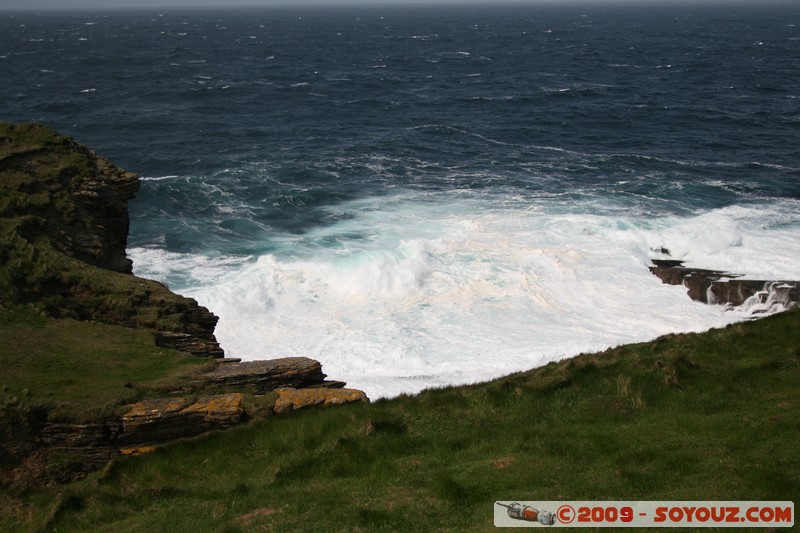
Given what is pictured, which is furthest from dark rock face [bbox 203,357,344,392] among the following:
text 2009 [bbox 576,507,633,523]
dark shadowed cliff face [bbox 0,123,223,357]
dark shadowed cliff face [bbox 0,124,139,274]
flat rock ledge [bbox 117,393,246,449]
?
text 2009 [bbox 576,507,633,523]

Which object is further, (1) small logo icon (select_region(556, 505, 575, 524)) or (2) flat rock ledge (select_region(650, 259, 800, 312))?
(2) flat rock ledge (select_region(650, 259, 800, 312))

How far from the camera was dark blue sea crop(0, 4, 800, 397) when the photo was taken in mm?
32844

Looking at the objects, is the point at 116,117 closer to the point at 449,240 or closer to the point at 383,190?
the point at 383,190

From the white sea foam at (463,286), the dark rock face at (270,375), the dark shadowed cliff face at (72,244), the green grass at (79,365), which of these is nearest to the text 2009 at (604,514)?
the dark rock face at (270,375)

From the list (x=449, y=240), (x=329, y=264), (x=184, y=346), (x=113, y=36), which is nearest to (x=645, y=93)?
(x=449, y=240)

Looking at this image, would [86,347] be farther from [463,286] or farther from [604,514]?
[463,286]

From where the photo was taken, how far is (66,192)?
25500 mm

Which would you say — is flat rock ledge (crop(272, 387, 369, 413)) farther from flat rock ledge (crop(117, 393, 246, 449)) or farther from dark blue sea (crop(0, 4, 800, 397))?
dark blue sea (crop(0, 4, 800, 397))

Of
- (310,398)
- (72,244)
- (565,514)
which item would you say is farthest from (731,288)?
(72,244)

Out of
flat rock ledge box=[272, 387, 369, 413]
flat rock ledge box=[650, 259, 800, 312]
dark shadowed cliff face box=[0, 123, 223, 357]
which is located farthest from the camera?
flat rock ledge box=[650, 259, 800, 312]

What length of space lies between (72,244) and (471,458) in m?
15.6

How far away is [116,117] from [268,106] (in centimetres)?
1709

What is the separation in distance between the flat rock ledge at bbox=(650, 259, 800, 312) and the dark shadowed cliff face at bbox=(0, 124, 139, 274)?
999 inches

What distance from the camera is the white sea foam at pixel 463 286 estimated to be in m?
30.4
